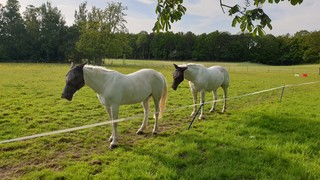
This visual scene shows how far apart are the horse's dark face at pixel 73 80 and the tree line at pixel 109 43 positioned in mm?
45638

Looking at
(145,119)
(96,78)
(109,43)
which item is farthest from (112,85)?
(109,43)

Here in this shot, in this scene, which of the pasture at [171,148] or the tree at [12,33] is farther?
the tree at [12,33]

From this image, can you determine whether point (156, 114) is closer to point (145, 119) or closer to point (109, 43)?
point (145, 119)

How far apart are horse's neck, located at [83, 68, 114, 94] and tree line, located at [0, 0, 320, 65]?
149 feet

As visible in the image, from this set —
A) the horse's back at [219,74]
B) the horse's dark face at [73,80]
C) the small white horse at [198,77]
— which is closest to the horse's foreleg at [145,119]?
the small white horse at [198,77]

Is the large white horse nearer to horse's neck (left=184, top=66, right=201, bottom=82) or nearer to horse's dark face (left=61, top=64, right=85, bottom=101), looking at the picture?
horse's dark face (left=61, top=64, right=85, bottom=101)

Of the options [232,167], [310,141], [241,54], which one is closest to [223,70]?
[310,141]

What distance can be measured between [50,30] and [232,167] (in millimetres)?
66671

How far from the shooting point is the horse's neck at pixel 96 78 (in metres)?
5.38

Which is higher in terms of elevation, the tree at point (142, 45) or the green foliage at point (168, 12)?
the tree at point (142, 45)

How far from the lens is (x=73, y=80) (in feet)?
16.9

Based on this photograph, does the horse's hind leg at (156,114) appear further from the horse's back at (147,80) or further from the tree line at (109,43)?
the tree line at (109,43)

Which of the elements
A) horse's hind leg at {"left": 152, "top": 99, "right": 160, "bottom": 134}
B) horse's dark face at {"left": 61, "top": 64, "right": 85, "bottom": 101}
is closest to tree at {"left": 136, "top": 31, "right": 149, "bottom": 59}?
horse's hind leg at {"left": 152, "top": 99, "right": 160, "bottom": 134}

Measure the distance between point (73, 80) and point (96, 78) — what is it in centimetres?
50
